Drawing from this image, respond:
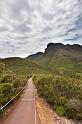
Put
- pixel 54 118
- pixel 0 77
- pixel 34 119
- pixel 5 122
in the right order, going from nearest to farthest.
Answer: pixel 5 122 → pixel 34 119 → pixel 54 118 → pixel 0 77

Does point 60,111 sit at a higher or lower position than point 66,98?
lower

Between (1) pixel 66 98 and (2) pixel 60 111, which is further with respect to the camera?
(1) pixel 66 98

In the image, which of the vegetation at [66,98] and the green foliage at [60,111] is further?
the green foliage at [60,111]

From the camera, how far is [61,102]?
14.9m

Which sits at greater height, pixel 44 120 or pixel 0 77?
pixel 0 77

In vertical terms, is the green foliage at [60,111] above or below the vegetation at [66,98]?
below

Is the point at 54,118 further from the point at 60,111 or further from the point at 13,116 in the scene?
the point at 13,116

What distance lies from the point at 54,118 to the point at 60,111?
80 centimetres

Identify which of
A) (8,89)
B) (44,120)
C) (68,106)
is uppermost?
(8,89)

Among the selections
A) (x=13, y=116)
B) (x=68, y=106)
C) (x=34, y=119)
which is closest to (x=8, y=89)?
(x=13, y=116)

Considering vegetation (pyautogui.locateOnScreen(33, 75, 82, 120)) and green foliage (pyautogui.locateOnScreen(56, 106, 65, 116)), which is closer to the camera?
vegetation (pyautogui.locateOnScreen(33, 75, 82, 120))

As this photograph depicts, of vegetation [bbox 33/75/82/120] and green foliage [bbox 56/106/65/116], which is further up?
vegetation [bbox 33/75/82/120]

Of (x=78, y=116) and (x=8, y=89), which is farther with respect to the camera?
(x=8, y=89)

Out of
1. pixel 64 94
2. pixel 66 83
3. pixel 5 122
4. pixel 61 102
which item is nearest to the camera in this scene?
pixel 5 122
